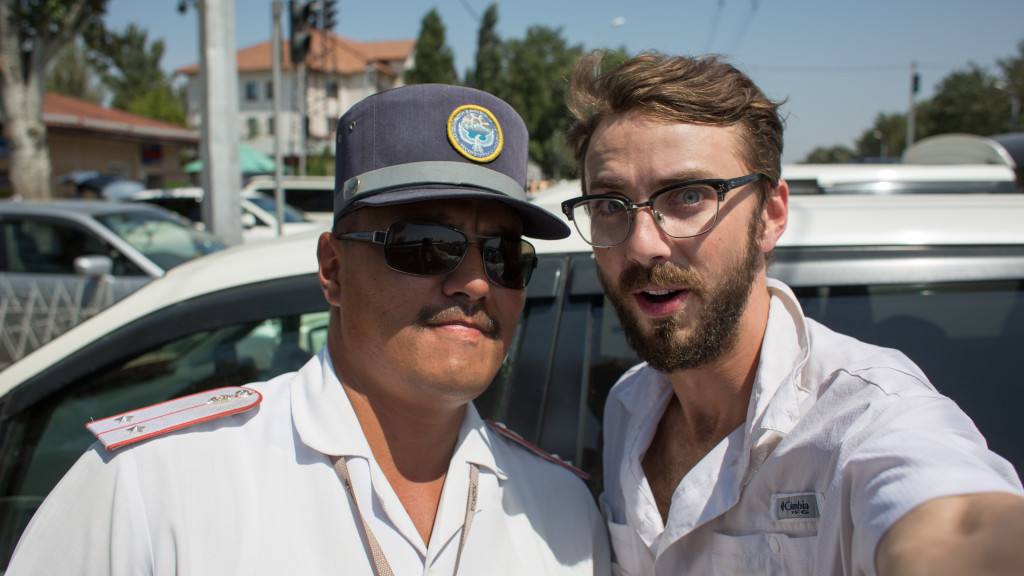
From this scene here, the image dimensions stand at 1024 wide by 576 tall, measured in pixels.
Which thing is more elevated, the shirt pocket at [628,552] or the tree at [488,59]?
the tree at [488,59]

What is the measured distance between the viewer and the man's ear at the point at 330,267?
5.25 feet

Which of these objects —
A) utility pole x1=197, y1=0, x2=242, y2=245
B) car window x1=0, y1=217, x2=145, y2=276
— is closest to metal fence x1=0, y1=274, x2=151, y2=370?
car window x1=0, y1=217, x2=145, y2=276

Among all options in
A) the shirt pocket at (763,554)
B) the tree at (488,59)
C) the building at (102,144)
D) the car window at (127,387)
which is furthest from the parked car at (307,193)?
the tree at (488,59)

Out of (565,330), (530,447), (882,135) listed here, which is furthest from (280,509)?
(882,135)

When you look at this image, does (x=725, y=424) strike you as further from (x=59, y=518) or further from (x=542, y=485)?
(x=59, y=518)

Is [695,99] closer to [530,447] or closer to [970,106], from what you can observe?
[530,447]

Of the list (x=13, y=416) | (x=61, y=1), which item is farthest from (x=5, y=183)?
(x=13, y=416)

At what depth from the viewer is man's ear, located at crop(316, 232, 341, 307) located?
1602mm

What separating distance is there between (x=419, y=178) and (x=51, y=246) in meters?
7.00

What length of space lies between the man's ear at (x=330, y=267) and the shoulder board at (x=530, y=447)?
51 centimetres

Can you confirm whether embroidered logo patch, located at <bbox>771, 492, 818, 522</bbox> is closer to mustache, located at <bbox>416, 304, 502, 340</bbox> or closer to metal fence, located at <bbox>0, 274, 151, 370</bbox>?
mustache, located at <bbox>416, 304, 502, 340</bbox>

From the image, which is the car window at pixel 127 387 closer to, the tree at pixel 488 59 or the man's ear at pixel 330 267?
the man's ear at pixel 330 267

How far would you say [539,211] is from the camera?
5.22ft

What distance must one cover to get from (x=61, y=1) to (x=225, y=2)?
1094 cm
